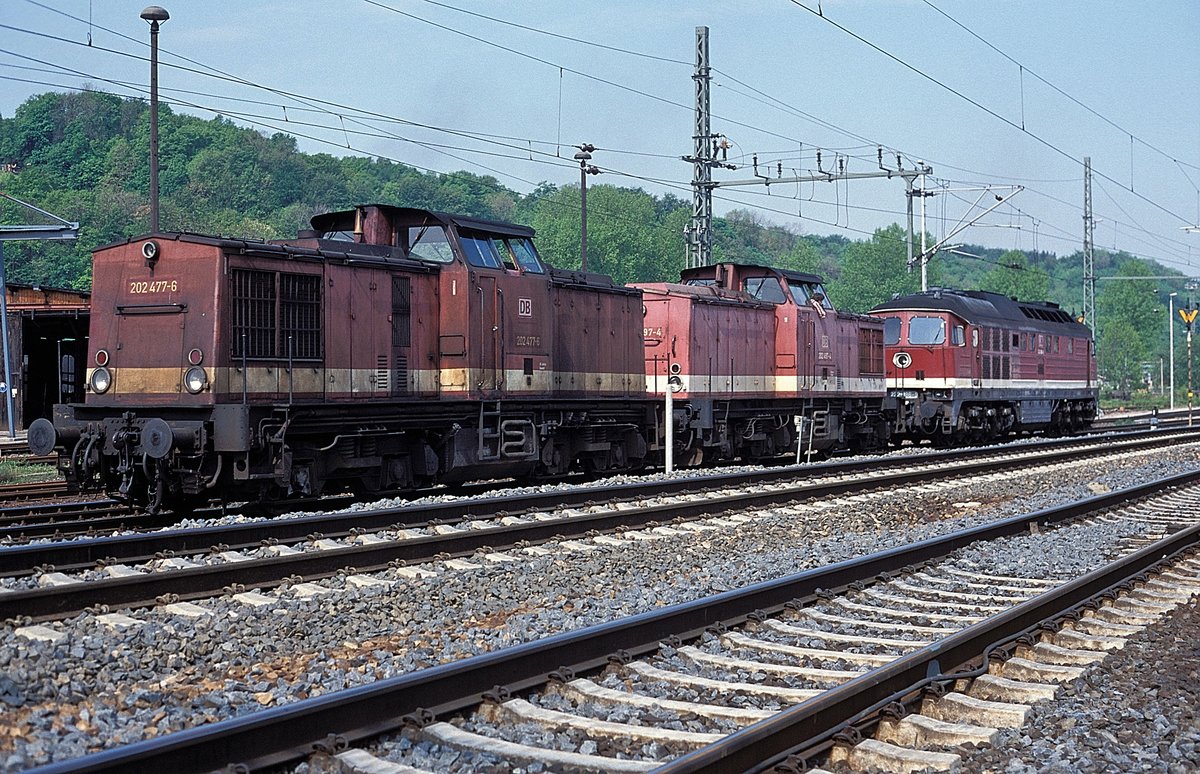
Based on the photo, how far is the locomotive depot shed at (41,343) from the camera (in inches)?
1105

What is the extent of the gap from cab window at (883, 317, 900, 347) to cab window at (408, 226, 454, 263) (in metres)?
17.2

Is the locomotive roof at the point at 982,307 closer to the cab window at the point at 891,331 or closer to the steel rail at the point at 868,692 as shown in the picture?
the cab window at the point at 891,331

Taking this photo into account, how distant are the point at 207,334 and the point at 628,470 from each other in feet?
28.5

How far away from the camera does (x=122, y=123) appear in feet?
334

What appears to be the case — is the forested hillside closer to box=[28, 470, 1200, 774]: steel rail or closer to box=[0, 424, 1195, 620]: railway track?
box=[0, 424, 1195, 620]: railway track

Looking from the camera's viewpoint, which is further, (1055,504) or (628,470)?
(628,470)

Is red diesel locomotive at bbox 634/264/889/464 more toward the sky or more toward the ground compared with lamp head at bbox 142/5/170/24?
more toward the ground

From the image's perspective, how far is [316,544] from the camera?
10195 millimetres

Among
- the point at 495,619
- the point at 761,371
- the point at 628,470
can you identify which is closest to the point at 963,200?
the point at 761,371

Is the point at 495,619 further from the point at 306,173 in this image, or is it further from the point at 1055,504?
the point at 306,173

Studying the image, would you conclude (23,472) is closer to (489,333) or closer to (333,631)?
(489,333)

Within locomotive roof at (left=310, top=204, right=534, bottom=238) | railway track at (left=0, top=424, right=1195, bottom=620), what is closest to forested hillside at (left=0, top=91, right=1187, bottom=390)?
locomotive roof at (left=310, top=204, right=534, bottom=238)

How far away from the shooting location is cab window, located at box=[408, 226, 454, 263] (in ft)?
48.8

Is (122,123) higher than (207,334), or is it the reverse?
(122,123)
